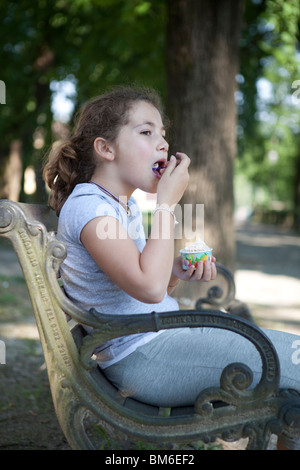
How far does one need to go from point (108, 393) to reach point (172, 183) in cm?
75

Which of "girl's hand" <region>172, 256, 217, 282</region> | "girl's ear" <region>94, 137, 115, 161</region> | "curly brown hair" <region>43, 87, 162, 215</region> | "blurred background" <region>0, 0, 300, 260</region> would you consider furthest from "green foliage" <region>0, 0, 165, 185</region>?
"girl's hand" <region>172, 256, 217, 282</region>

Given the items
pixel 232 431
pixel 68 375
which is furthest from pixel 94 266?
pixel 232 431

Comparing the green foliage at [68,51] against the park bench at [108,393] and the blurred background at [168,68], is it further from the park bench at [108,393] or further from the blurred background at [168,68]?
the park bench at [108,393]

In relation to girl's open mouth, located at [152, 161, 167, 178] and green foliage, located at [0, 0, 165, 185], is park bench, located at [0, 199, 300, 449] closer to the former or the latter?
girl's open mouth, located at [152, 161, 167, 178]

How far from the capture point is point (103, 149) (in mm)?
2137

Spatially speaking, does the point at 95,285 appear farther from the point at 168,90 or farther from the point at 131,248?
the point at 168,90

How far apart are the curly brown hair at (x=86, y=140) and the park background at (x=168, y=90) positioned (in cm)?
30

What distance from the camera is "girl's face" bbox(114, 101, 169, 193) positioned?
209 centimetres

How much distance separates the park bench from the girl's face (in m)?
0.40

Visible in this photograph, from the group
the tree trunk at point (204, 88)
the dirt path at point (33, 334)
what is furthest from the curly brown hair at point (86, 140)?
the tree trunk at point (204, 88)

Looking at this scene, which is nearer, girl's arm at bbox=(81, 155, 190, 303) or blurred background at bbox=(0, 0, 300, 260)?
girl's arm at bbox=(81, 155, 190, 303)

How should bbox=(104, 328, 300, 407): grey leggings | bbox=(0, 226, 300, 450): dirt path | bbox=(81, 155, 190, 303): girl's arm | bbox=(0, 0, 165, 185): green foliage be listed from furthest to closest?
1. bbox=(0, 0, 165, 185): green foliage
2. bbox=(0, 226, 300, 450): dirt path
3. bbox=(104, 328, 300, 407): grey leggings
4. bbox=(81, 155, 190, 303): girl's arm

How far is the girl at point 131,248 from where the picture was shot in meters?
1.86

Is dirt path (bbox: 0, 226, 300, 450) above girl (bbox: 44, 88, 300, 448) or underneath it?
underneath
